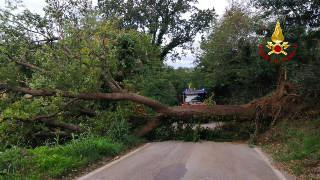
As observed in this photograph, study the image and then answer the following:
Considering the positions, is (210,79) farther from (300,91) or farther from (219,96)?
(300,91)

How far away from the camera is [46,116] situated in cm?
1032

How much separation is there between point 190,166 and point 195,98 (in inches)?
565

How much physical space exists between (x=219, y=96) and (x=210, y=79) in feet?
7.33

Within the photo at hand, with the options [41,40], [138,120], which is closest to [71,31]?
[41,40]

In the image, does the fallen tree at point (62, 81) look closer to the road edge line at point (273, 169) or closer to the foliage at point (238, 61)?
the road edge line at point (273, 169)

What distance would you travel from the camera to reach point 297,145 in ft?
26.2

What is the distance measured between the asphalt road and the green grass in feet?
1.83

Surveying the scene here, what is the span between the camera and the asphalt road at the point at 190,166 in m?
6.00

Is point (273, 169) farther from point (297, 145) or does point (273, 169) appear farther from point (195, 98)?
point (195, 98)

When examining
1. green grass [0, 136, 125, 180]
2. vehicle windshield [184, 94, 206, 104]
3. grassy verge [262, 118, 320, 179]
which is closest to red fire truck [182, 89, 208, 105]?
vehicle windshield [184, 94, 206, 104]

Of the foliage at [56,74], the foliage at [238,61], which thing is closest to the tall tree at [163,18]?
the foliage at [238,61]

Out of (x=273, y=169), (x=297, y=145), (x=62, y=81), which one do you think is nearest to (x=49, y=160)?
(x=62, y=81)

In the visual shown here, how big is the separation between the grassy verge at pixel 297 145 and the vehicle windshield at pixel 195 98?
9.84 metres

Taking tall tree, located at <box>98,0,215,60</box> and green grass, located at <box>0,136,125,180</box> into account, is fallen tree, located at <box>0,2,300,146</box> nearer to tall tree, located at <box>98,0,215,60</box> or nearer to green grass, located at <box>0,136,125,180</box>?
green grass, located at <box>0,136,125,180</box>
